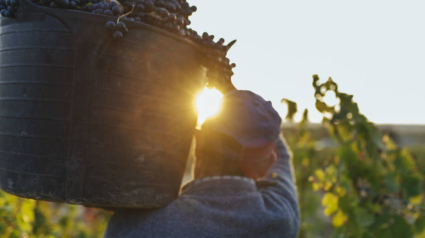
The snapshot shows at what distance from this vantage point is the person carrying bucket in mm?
1089

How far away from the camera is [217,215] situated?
1107mm

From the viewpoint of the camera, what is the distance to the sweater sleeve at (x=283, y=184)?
1.24 meters

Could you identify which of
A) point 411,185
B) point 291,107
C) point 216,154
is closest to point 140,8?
point 216,154

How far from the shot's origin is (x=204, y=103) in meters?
1.10

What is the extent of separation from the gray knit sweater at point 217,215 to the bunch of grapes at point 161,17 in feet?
0.99

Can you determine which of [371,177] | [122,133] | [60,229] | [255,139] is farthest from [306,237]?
[122,133]

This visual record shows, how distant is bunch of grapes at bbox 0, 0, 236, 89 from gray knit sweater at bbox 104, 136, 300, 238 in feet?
0.99

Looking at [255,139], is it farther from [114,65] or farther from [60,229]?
[60,229]

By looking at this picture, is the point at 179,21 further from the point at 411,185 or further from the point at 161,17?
the point at 411,185

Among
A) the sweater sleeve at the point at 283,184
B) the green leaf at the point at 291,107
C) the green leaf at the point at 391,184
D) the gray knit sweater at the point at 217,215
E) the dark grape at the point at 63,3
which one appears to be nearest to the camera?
the dark grape at the point at 63,3

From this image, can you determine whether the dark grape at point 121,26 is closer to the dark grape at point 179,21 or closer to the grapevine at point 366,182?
the dark grape at point 179,21

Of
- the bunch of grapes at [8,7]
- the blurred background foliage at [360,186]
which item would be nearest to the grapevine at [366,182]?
the blurred background foliage at [360,186]

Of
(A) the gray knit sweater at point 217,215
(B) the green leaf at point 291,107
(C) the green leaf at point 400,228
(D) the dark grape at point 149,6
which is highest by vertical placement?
(D) the dark grape at point 149,6

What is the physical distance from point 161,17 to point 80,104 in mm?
257
